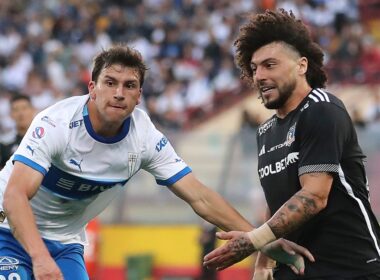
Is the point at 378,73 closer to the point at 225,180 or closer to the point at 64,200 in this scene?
the point at 225,180

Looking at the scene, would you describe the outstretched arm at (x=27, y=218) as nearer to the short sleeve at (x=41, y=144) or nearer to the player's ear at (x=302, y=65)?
the short sleeve at (x=41, y=144)

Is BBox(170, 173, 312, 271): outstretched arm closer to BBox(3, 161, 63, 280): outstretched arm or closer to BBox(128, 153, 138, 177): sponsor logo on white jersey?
BBox(128, 153, 138, 177): sponsor logo on white jersey

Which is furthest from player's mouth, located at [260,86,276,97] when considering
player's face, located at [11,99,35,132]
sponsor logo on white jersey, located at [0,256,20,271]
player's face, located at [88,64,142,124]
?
player's face, located at [11,99,35,132]

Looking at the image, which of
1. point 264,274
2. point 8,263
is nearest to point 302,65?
point 264,274

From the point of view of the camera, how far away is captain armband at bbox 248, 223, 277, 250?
218 inches

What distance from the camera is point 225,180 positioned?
14.4 m

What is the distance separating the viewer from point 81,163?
21.0 feet

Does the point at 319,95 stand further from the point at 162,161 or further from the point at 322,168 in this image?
the point at 162,161

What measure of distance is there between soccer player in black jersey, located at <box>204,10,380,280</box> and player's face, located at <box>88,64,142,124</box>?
845 millimetres

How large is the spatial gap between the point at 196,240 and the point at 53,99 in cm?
682

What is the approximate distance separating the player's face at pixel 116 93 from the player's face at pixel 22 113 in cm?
304

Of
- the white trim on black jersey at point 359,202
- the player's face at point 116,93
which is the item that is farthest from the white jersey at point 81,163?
the white trim on black jersey at point 359,202

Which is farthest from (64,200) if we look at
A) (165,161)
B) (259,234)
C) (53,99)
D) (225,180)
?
(53,99)

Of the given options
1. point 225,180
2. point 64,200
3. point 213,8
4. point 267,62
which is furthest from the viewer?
point 213,8
